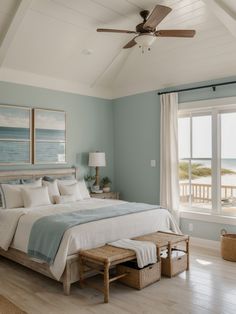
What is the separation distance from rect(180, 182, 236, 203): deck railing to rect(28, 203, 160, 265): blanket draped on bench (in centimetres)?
176

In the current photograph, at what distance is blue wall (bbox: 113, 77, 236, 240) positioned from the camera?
5797mm

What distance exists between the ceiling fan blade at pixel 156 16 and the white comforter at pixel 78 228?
7.36 feet

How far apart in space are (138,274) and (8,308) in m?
1.32

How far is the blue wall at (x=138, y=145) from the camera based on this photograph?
580 cm

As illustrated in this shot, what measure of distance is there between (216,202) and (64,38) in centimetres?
348

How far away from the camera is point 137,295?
323cm

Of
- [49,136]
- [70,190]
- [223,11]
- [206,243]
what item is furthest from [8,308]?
[223,11]

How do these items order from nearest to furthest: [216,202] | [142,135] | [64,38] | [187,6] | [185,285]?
[185,285]
[187,6]
[64,38]
[216,202]
[142,135]

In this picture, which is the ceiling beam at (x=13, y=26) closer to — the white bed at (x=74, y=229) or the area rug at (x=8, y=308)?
the white bed at (x=74, y=229)

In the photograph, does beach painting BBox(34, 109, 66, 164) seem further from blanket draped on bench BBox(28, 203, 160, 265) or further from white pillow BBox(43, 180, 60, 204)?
blanket draped on bench BBox(28, 203, 160, 265)

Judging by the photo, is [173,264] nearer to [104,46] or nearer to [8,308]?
[8,308]

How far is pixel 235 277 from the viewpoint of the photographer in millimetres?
3697

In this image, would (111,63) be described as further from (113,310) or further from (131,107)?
(113,310)

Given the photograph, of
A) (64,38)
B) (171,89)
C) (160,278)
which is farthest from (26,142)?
(160,278)
